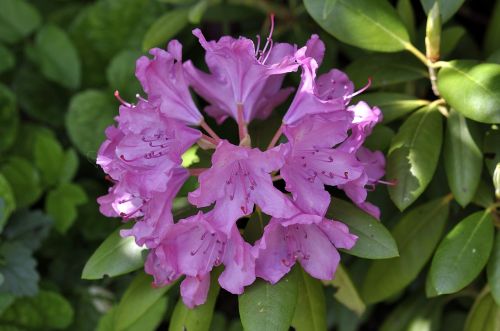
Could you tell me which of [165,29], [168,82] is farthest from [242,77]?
[165,29]

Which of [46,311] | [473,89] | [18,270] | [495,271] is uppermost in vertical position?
[473,89]

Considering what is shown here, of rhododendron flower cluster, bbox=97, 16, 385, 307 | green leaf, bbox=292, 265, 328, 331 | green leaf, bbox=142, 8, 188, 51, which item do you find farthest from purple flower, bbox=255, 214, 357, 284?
green leaf, bbox=142, 8, 188, 51

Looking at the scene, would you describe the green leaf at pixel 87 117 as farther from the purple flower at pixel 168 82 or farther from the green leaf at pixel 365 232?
the green leaf at pixel 365 232

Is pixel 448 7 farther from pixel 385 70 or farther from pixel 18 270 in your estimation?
pixel 18 270

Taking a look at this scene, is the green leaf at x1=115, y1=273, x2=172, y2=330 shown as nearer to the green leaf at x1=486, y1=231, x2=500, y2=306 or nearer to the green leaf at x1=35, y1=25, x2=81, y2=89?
the green leaf at x1=486, y1=231, x2=500, y2=306

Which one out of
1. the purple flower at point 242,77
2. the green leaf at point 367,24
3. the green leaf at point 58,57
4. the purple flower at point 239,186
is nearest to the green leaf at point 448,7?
the green leaf at point 367,24

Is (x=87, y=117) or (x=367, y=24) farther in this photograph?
(x=87, y=117)

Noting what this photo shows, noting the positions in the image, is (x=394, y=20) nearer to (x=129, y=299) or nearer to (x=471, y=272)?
(x=471, y=272)
